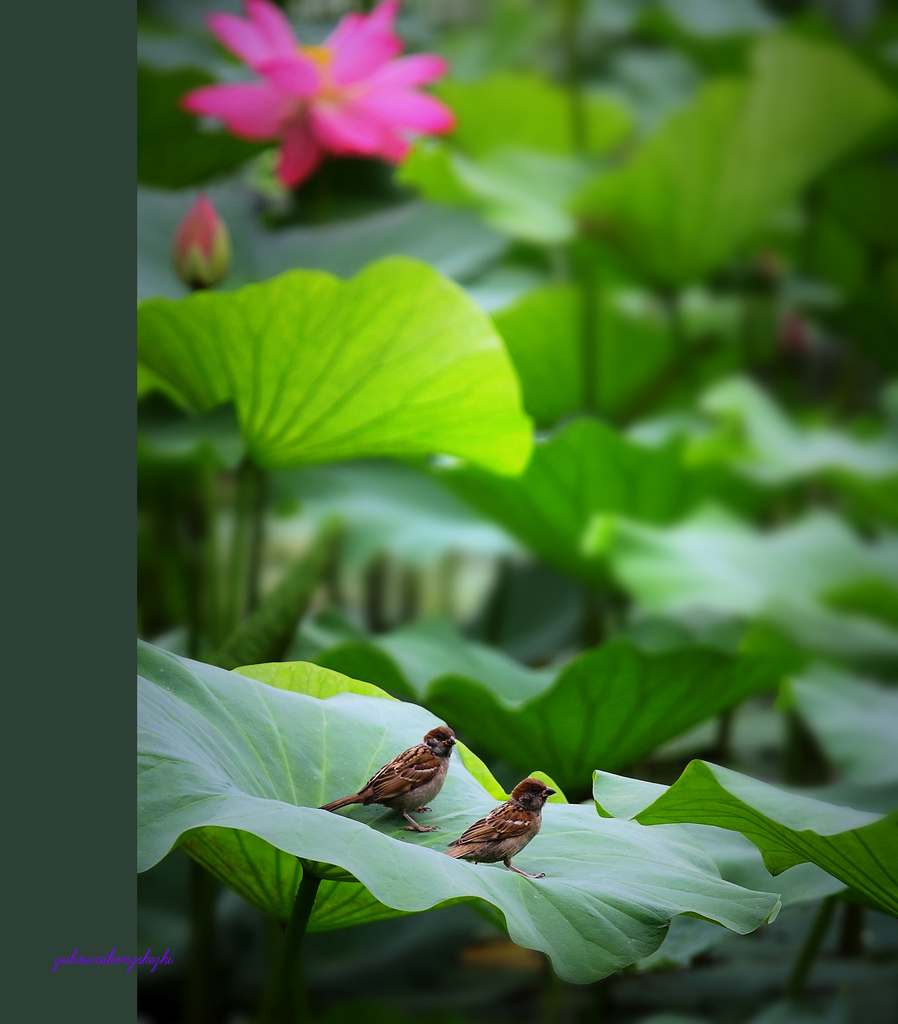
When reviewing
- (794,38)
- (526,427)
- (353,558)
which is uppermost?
(794,38)

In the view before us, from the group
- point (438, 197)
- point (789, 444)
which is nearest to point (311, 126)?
point (438, 197)

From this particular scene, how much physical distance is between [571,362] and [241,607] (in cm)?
20

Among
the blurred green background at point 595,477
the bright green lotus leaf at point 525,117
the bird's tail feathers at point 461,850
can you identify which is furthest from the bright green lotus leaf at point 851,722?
the bright green lotus leaf at point 525,117

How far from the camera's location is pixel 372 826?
0.19 meters

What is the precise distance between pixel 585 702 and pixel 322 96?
0.21m

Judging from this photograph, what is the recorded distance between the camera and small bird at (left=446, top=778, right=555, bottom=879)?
19 centimetres

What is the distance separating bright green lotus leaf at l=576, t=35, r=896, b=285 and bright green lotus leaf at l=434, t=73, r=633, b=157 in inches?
4.0

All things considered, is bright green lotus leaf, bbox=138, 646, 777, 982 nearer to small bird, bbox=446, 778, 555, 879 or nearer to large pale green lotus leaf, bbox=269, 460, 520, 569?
small bird, bbox=446, 778, 555, 879

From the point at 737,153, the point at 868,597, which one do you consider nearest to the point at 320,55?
the point at 737,153

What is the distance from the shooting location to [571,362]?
476 millimetres

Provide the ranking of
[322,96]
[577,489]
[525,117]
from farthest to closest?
[525,117] → [577,489] → [322,96]

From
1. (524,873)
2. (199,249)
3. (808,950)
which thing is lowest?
(808,950)

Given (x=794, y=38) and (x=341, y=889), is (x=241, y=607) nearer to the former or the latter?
(x=341, y=889)

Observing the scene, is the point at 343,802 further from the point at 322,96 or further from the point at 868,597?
the point at 868,597
